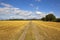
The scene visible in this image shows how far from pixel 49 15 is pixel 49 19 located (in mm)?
4741

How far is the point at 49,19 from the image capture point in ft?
457

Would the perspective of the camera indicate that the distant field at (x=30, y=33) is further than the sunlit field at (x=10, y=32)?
No

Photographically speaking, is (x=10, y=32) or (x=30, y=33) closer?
(x=30, y=33)

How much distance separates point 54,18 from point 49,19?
6744mm

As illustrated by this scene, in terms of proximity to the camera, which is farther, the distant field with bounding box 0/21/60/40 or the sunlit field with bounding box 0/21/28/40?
the sunlit field with bounding box 0/21/28/40

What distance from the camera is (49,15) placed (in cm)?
13888

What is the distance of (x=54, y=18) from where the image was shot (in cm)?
13500

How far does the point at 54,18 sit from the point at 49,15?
7.33 m

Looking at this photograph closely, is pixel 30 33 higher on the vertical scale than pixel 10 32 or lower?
higher
